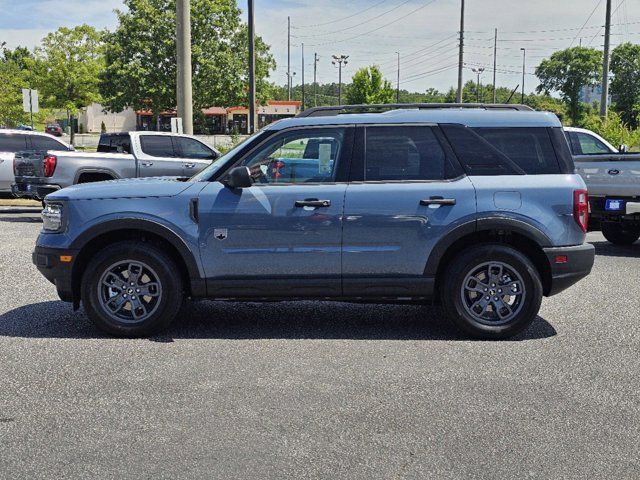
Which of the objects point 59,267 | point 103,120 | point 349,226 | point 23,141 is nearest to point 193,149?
point 23,141

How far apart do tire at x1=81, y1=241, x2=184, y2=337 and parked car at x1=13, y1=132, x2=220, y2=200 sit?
22.3 feet

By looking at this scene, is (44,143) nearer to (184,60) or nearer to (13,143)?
(13,143)

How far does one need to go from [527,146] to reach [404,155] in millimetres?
1043

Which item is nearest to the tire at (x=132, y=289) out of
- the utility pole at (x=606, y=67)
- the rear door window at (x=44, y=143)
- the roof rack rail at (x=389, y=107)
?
the roof rack rail at (x=389, y=107)

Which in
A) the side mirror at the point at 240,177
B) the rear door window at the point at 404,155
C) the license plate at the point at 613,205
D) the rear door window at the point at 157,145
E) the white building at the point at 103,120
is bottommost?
the license plate at the point at 613,205

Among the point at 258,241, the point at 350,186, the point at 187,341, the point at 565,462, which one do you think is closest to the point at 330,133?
the point at 350,186

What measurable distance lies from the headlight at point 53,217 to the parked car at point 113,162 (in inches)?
257

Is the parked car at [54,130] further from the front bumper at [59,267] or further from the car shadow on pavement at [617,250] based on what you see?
the front bumper at [59,267]

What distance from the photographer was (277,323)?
692cm

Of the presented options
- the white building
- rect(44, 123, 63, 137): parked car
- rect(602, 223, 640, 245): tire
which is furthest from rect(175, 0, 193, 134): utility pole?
the white building

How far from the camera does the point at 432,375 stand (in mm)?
5301

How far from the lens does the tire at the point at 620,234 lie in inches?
475

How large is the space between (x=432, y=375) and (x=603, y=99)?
98.4 ft

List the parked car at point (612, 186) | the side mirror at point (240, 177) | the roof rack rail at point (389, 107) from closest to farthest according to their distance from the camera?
the side mirror at point (240, 177) → the roof rack rail at point (389, 107) → the parked car at point (612, 186)
